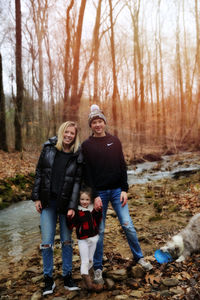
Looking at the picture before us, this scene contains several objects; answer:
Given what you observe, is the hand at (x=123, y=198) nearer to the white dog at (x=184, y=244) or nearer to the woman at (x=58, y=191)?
the woman at (x=58, y=191)

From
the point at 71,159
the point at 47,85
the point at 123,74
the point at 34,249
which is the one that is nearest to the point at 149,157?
the point at 47,85

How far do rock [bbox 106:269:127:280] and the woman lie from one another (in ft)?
1.89

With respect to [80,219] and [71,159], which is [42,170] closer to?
[71,159]

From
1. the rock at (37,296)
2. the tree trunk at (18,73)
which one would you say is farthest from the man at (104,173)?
the tree trunk at (18,73)

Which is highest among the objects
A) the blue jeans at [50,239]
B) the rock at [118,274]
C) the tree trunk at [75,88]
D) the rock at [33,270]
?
the tree trunk at [75,88]

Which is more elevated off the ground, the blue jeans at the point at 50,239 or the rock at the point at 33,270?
the blue jeans at the point at 50,239

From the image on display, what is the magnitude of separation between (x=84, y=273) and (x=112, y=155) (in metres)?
1.65

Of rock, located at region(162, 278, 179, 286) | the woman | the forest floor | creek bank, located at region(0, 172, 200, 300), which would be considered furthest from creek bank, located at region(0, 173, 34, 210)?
rock, located at region(162, 278, 179, 286)

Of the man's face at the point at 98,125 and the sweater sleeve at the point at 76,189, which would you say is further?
the man's face at the point at 98,125

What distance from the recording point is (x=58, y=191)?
3088 mm

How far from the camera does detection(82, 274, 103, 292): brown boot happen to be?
3.09 meters

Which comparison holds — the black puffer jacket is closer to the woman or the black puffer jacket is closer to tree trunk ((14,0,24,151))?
the woman

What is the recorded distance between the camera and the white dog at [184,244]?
3768mm

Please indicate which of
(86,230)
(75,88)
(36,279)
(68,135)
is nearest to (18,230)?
(36,279)
